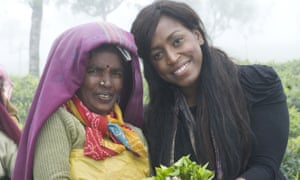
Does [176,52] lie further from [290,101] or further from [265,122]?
[290,101]

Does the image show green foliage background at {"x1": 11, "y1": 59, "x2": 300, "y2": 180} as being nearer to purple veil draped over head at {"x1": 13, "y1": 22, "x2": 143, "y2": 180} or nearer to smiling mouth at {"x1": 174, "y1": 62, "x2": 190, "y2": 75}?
smiling mouth at {"x1": 174, "y1": 62, "x2": 190, "y2": 75}

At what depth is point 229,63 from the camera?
2230mm

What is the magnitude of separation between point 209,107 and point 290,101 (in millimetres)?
3125

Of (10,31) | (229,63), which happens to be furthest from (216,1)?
(229,63)

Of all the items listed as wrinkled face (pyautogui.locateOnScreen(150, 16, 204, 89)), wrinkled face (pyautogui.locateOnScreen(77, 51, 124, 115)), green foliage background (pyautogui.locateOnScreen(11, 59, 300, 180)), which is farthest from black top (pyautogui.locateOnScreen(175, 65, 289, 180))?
green foliage background (pyautogui.locateOnScreen(11, 59, 300, 180))

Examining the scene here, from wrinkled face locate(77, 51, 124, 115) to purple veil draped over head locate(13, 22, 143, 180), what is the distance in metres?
0.07

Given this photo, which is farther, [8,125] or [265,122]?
[8,125]

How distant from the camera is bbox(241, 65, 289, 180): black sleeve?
205cm

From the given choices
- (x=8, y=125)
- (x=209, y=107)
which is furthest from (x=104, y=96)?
(x=8, y=125)

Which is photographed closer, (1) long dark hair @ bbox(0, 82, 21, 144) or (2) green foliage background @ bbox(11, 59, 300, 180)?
(1) long dark hair @ bbox(0, 82, 21, 144)

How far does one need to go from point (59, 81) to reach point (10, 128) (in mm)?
617

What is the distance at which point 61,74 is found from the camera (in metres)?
1.88

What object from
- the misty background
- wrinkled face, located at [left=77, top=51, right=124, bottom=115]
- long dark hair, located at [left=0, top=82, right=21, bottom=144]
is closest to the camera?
wrinkled face, located at [left=77, top=51, right=124, bottom=115]

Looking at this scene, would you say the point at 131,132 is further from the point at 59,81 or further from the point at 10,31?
the point at 10,31
